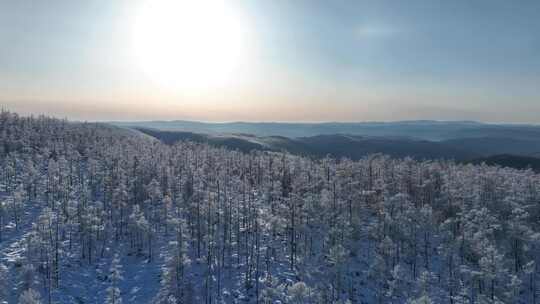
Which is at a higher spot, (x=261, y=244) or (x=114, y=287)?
(x=114, y=287)

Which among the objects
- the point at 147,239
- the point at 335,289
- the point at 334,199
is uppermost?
the point at 334,199

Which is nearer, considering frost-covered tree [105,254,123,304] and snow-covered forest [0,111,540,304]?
frost-covered tree [105,254,123,304]

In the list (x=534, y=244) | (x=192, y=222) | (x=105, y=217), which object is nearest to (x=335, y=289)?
(x=192, y=222)

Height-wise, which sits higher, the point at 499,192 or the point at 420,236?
the point at 499,192

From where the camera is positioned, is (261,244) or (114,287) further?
(261,244)

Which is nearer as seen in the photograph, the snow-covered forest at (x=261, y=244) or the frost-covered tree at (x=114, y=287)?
the frost-covered tree at (x=114, y=287)

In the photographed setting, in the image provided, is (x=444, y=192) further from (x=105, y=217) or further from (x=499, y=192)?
(x=105, y=217)

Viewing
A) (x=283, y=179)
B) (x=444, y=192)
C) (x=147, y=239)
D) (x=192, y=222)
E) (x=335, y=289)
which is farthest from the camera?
(x=283, y=179)

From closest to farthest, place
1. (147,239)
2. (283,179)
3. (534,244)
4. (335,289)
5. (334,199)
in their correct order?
(335,289)
(534,244)
(147,239)
(334,199)
(283,179)
